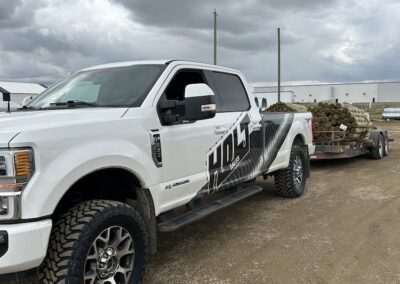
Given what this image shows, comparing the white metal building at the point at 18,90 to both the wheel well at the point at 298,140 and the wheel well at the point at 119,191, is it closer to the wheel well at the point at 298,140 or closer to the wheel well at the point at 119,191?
the wheel well at the point at 298,140

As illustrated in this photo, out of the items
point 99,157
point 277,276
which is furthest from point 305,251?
point 99,157

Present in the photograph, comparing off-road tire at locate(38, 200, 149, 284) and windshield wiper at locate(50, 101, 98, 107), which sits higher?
windshield wiper at locate(50, 101, 98, 107)

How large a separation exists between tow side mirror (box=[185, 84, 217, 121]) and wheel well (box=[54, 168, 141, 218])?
30.0 inches

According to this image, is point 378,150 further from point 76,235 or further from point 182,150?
point 76,235

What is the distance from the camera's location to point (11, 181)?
113 inches

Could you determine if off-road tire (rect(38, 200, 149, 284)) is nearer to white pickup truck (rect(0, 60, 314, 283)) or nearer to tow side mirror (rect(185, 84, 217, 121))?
white pickup truck (rect(0, 60, 314, 283))

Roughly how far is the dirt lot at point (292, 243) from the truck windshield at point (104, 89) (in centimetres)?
173

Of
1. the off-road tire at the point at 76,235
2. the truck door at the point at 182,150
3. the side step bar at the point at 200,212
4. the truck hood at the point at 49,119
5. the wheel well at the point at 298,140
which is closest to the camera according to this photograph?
the truck hood at the point at 49,119

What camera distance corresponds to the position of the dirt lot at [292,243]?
4312 millimetres

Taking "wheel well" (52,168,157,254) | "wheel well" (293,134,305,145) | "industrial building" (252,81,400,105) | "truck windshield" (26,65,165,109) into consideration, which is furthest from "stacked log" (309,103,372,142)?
"industrial building" (252,81,400,105)

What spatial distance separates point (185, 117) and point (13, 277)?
201cm

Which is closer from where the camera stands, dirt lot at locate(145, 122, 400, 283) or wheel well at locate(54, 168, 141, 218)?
wheel well at locate(54, 168, 141, 218)

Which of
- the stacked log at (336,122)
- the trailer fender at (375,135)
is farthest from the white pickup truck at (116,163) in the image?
the trailer fender at (375,135)

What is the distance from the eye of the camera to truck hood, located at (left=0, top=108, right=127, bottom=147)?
9.70 ft
